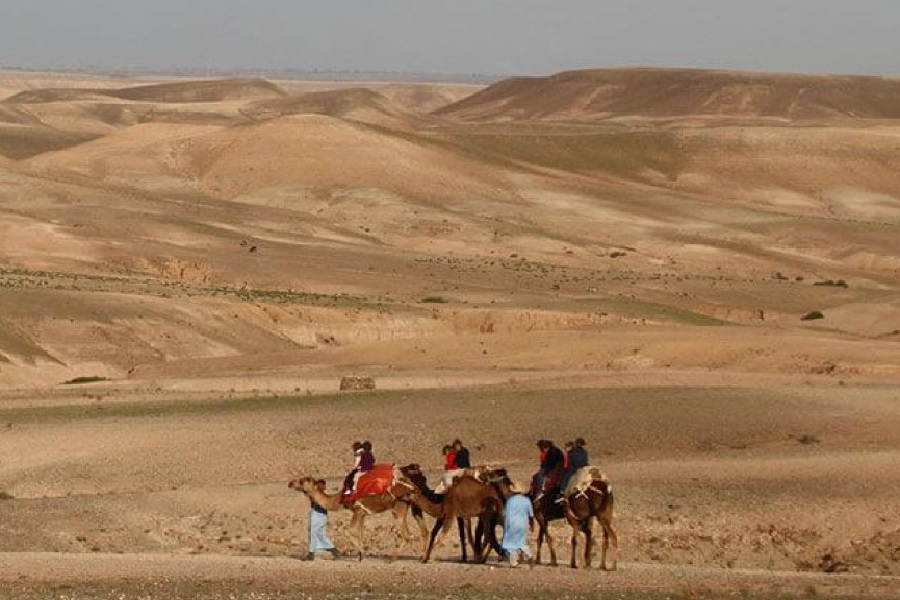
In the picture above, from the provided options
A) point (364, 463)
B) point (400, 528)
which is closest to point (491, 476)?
point (364, 463)

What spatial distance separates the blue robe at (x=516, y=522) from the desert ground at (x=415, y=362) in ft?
1.12

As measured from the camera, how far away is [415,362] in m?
44.1

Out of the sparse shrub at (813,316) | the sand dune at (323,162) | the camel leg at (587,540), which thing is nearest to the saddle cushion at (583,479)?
the camel leg at (587,540)

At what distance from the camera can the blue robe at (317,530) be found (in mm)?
21047

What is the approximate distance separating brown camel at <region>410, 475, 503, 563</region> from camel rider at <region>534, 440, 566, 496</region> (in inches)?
25.9

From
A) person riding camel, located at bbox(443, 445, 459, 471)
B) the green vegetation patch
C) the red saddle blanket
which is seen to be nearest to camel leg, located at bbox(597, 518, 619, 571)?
person riding camel, located at bbox(443, 445, 459, 471)

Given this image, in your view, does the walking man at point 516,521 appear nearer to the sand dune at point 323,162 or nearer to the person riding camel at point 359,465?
the person riding camel at point 359,465

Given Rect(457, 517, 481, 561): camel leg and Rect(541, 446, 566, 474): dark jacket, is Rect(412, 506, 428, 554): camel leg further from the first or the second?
Rect(541, 446, 566, 474): dark jacket

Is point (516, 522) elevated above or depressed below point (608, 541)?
above

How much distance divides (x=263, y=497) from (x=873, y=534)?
26.5ft

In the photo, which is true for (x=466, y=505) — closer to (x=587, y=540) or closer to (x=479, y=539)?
(x=479, y=539)

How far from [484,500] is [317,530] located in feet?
6.37

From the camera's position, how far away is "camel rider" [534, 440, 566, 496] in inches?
836

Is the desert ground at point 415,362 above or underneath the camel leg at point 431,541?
above
